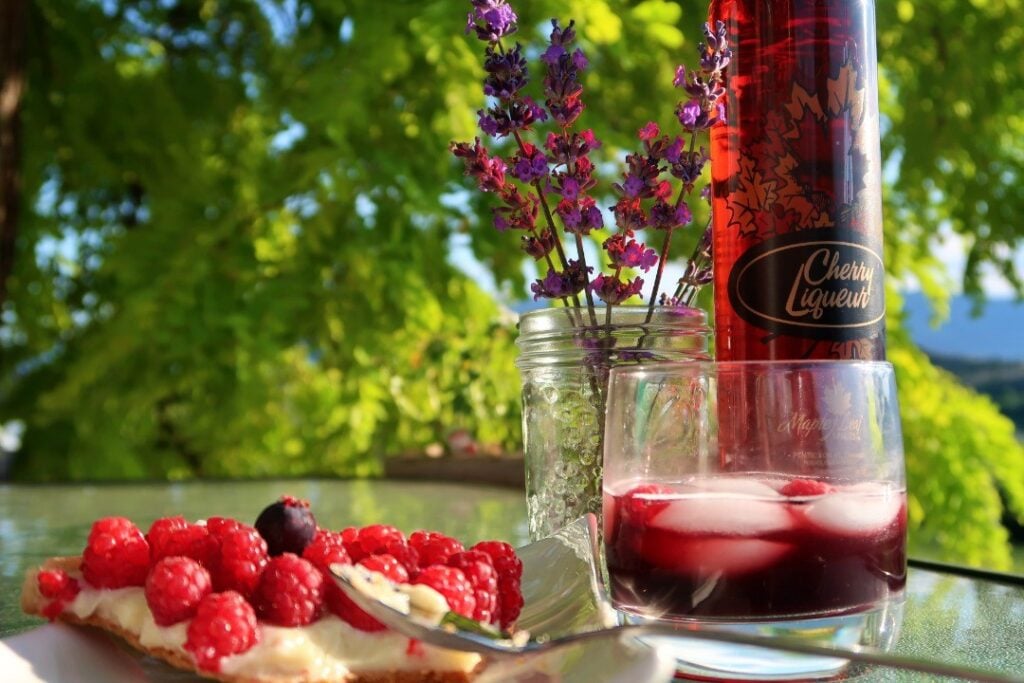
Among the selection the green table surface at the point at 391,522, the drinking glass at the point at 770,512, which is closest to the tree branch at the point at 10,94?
the green table surface at the point at 391,522

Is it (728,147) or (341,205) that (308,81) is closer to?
(341,205)

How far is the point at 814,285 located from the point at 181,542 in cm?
40

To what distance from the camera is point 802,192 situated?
2.15 feet

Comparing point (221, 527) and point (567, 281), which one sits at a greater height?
point (567, 281)

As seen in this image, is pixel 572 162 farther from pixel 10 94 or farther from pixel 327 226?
pixel 10 94

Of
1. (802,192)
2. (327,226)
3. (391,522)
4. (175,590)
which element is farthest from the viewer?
(327,226)

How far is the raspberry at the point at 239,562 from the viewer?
0.57m

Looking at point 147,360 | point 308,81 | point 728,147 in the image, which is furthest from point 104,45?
point 728,147

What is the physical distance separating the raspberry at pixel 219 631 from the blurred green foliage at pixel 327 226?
174 centimetres

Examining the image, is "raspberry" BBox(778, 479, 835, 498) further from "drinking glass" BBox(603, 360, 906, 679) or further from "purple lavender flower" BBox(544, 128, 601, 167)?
"purple lavender flower" BBox(544, 128, 601, 167)

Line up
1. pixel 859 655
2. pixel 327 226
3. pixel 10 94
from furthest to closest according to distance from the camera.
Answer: pixel 10 94, pixel 327 226, pixel 859 655

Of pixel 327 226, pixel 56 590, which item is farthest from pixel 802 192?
pixel 327 226

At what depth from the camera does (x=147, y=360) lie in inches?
127

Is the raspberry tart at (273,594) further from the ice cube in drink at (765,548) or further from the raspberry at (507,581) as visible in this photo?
the ice cube in drink at (765,548)
